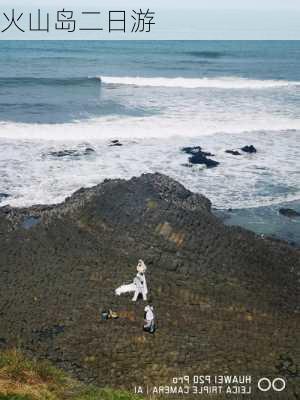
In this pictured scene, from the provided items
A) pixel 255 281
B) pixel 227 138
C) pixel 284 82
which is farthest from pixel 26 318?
pixel 284 82

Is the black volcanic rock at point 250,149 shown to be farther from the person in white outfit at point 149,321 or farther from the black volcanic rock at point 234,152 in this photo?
the person in white outfit at point 149,321

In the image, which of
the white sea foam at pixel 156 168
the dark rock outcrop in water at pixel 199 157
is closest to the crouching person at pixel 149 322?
the white sea foam at pixel 156 168

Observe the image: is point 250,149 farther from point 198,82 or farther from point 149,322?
point 198,82

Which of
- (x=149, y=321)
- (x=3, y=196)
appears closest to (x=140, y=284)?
(x=149, y=321)

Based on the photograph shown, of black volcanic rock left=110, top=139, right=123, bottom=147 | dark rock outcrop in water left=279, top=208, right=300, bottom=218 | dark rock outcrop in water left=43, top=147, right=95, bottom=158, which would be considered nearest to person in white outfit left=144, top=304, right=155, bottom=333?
dark rock outcrop in water left=279, top=208, right=300, bottom=218

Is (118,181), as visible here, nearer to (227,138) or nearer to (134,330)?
(134,330)

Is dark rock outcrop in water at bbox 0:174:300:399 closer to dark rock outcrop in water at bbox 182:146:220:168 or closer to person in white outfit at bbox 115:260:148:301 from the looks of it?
person in white outfit at bbox 115:260:148:301
